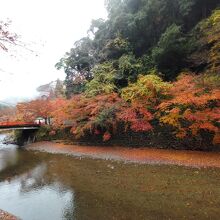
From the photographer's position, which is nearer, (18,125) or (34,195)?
(34,195)

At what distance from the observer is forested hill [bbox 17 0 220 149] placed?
18.9 m

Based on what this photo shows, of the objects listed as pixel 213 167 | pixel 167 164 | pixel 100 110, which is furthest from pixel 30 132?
pixel 213 167

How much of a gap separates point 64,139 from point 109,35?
12.6m

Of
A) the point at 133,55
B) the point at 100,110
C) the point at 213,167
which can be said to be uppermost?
the point at 133,55

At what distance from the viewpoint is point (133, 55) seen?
95.2 feet

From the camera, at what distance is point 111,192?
12180mm

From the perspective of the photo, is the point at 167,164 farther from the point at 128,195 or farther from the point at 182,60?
the point at 182,60

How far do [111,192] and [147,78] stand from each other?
448 inches

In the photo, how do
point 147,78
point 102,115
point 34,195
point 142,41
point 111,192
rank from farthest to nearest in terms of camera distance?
1. point 142,41
2. point 102,115
3. point 147,78
4. point 34,195
5. point 111,192

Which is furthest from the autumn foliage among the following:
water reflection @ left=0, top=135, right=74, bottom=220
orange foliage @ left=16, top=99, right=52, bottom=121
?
water reflection @ left=0, top=135, right=74, bottom=220

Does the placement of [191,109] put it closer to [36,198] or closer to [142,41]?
[36,198]

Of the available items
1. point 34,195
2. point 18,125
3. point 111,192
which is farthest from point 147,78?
point 18,125

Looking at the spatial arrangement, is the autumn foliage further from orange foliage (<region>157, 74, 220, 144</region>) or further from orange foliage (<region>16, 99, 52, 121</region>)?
orange foliage (<region>16, 99, 52, 121</region>)

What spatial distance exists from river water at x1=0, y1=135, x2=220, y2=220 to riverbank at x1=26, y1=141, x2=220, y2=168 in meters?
0.95
